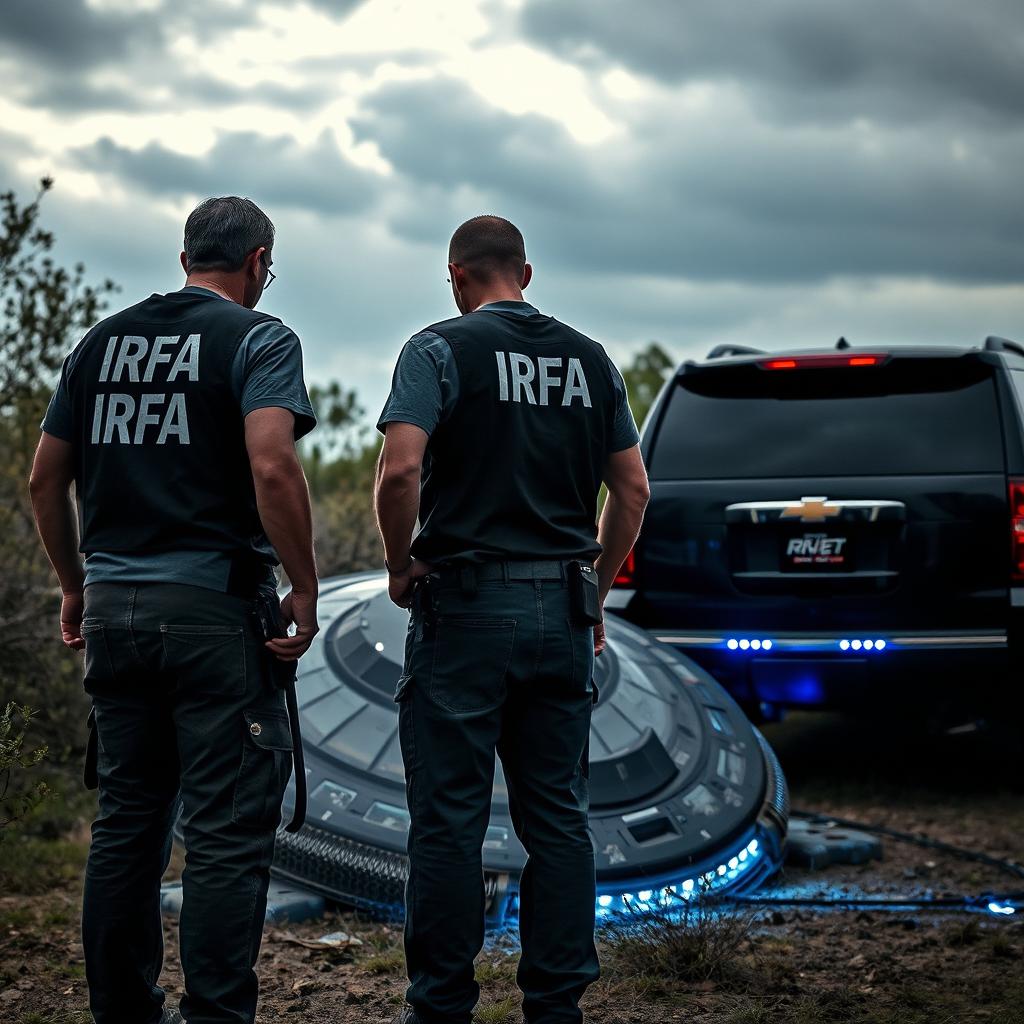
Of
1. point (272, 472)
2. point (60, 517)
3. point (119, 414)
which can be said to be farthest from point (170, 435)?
point (60, 517)

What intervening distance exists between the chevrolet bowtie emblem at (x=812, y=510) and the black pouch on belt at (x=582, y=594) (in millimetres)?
2554

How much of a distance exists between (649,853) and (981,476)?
2328mm

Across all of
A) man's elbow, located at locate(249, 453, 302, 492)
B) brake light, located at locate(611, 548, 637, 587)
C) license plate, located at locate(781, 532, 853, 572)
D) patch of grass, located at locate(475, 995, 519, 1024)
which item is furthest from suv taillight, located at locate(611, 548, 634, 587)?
man's elbow, located at locate(249, 453, 302, 492)

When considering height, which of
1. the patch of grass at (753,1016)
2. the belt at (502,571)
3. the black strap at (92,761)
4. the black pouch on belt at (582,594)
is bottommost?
the patch of grass at (753,1016)

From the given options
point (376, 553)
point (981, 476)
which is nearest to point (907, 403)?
point (981, 476)

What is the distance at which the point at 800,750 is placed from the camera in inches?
319

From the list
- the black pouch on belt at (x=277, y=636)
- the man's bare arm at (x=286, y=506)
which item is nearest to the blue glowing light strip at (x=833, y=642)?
the black pouch on belt at (x=277, y=636)

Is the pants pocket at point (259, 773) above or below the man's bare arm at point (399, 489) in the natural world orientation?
below

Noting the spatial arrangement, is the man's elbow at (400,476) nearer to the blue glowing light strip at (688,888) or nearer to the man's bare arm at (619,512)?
the man's bare arm at (619,512)

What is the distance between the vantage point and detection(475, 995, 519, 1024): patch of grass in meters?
3.71

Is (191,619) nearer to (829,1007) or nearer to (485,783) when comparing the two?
(485,783)

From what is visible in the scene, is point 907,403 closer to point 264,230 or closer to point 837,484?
point 837,484

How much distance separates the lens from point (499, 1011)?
3756mm

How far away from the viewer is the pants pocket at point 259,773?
3201 millimetres
